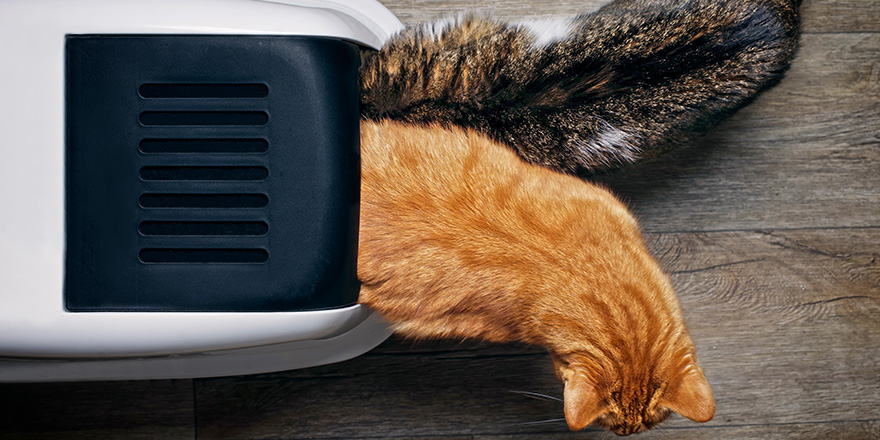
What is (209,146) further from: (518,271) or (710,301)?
(710,301)

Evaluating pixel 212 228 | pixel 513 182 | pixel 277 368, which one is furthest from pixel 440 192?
pixel 277 368

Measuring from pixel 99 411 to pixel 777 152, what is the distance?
1.49 metres

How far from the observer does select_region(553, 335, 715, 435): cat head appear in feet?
2.44

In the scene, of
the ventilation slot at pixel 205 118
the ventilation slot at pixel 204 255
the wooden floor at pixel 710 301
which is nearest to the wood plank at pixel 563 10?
the wooden floor at pixel 710 301

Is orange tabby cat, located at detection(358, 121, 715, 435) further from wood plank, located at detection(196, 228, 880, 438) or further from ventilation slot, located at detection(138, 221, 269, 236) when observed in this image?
wood plank, located at detection(196, 228, 880, 438)

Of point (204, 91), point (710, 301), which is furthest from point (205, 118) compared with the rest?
point (710, 301)

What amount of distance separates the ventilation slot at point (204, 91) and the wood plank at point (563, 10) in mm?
489

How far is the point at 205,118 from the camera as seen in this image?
67 cm

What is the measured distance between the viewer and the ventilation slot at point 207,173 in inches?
26.5

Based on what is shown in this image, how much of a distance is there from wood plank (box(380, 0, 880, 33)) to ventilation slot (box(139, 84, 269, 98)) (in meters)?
0.49

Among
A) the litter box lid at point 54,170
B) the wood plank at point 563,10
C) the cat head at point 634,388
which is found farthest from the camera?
the wood plank at point 563,10

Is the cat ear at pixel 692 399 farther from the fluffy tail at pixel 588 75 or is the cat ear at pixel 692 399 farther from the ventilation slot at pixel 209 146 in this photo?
the ventilation slot at pixel 209 146

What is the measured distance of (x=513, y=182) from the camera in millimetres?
767

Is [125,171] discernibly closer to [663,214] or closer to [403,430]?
[403,430]
